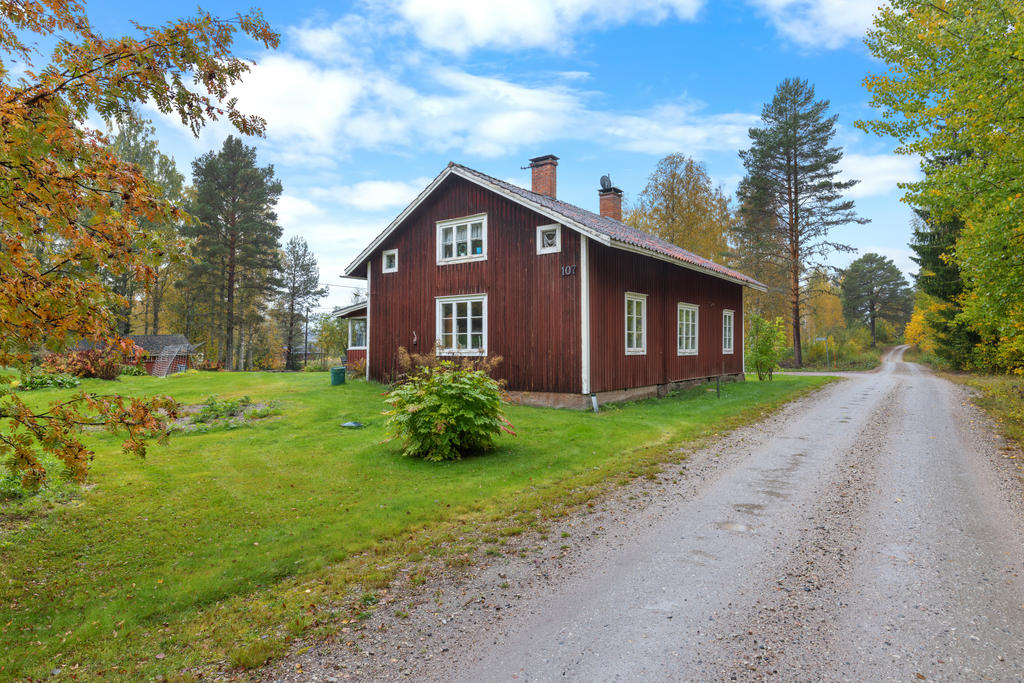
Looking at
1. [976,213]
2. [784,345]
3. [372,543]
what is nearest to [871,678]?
[372,543]

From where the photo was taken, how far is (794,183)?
3309 cm

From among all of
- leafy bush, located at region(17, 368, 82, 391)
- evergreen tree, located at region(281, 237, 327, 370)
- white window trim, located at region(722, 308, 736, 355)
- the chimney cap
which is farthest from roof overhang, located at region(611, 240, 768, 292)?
evergreen tree, located at region(281, 237, 327, 370)

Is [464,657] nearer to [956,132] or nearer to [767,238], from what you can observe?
[956,132]

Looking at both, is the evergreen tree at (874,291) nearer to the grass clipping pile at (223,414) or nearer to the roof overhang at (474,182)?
the roof overhang at (474,182)

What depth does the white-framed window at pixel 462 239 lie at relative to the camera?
48.3 feet

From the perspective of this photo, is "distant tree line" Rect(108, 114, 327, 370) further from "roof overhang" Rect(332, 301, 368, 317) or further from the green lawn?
the green lawn

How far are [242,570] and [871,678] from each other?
445cm

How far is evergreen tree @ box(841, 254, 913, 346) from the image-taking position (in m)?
62.5

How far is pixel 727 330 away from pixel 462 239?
477 inches

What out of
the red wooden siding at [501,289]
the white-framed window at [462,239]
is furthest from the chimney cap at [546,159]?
the white-framed window at [462,239]

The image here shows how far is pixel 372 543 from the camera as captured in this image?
15.9 feet

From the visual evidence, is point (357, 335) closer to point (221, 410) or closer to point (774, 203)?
point (221, 410)

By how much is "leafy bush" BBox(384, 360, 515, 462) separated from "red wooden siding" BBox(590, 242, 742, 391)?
18.3 ft

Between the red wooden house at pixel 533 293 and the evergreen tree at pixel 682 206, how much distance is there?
16.3m
